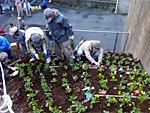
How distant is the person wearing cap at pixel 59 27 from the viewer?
374 centimetres

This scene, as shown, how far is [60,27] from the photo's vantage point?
404cm

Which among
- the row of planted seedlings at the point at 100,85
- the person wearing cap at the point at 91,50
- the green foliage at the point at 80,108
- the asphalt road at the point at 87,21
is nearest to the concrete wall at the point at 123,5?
the asphalt road at the point at 87,21

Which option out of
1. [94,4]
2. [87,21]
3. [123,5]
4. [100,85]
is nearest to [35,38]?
[100,85]

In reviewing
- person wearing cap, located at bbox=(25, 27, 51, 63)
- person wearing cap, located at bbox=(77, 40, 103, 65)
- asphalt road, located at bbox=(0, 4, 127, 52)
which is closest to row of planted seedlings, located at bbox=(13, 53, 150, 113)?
person wearing cap, located at bbox=(77, 40, 103, 65)

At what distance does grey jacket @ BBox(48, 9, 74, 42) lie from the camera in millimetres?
3879

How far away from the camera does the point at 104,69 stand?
4.32 metres

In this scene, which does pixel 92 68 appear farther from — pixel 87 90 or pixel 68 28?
pixel 68 28

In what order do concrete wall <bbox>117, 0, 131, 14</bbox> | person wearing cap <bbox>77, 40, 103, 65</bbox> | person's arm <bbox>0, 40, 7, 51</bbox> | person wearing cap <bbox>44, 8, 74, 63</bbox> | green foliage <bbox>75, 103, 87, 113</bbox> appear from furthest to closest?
1. concrete wall <bbox>117, 0, 131, 14</bbox>
2. person's arm <bbox>0, 40, 7, 51</bbox>
3. person wearing cap <bbox>77, 40, 103, 65</bbox>
4. person wearing cap <bbox>44, 8, 74, 63</bbox>
5. green foliage <bbox>75, 103, 87, 113</bbox>

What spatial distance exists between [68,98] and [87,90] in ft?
1.72

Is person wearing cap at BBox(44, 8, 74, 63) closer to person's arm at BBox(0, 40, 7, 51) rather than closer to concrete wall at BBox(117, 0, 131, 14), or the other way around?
person's arm at BBox(0, 40, 7, 51)

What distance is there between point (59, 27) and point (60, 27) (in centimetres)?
3

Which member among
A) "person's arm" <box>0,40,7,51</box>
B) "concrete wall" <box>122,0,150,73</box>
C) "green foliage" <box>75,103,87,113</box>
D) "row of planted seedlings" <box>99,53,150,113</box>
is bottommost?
"green foliage" <box>75,103,87,113</box>

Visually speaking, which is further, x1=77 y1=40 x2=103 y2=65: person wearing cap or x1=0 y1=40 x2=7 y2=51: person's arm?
x1=0 y1=40 x2=7 y2=51: person's arm

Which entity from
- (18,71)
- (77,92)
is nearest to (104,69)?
(77,92)
